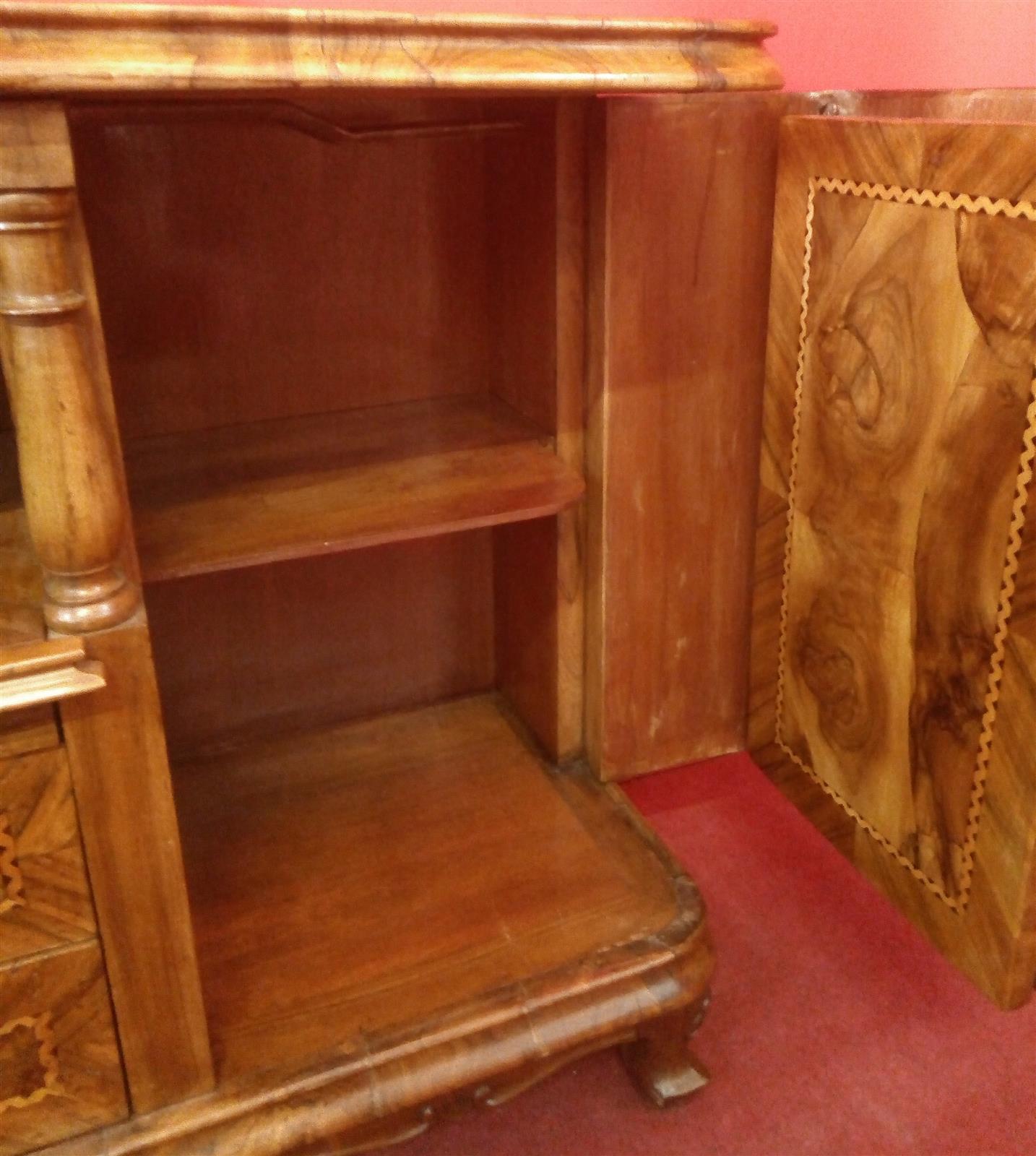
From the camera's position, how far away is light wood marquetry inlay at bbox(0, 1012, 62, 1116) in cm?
86

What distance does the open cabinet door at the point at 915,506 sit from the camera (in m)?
0.91

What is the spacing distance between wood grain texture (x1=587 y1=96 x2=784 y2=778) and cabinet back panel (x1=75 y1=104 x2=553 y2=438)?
0.12 metres

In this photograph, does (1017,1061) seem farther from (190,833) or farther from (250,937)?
(190,833)

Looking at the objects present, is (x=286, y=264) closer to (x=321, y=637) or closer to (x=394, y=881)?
(x=321, y=637)

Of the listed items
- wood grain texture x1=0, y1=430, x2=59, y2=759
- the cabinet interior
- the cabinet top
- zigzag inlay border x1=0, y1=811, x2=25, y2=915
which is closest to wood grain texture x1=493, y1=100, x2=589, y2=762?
the cabinet interior

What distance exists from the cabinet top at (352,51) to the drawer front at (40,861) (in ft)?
1.51

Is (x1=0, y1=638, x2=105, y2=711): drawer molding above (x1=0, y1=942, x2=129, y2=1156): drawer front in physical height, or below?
above

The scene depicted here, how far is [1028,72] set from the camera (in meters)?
1.36

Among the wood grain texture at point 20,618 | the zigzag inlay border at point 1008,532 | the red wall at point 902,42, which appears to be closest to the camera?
the wood grain texture at point 20,618

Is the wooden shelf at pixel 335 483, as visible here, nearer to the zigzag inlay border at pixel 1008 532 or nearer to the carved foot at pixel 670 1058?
the zigzag inlay border at pixel 1008 532

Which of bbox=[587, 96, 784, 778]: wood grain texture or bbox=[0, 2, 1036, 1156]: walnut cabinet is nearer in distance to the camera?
bbox=[0, 2, 1036, 1156]: walnut cabinet

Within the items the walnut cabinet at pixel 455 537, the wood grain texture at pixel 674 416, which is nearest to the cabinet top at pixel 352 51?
the walnut cabinet at pixel 455 537

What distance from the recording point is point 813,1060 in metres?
1.11

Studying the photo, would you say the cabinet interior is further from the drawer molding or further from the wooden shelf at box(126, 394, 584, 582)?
the drawer molding
